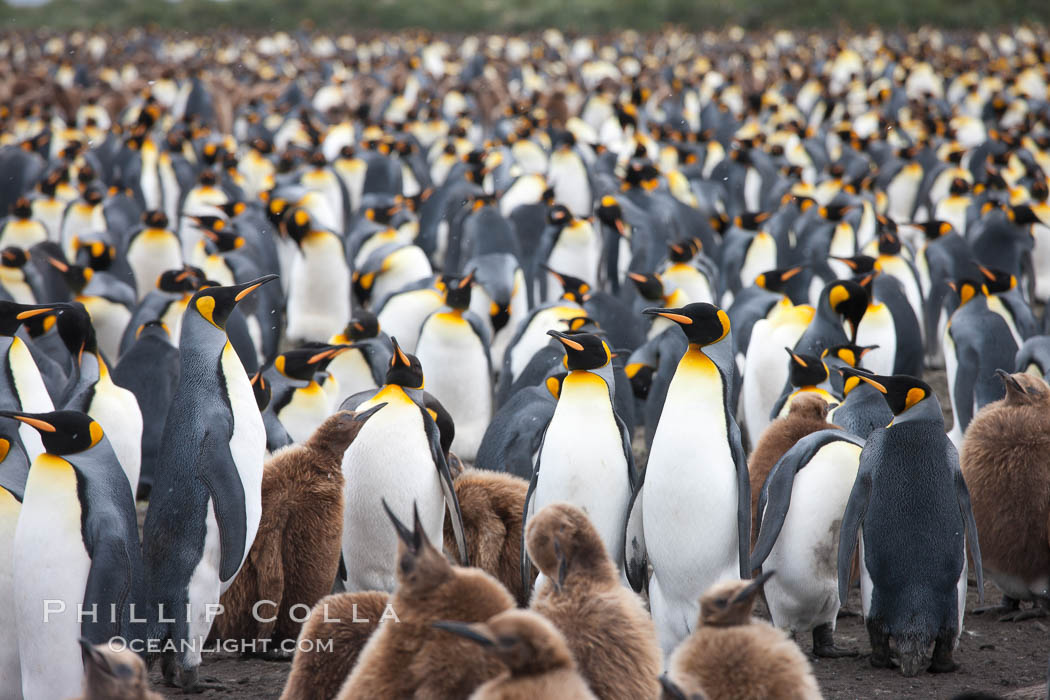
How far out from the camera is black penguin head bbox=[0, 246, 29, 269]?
7.54 meters

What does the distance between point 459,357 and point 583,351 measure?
8.25 ft

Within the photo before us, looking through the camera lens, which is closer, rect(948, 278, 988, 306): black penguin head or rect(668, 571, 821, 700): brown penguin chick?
rect(668, 571, 821, 700): brown penguin chick

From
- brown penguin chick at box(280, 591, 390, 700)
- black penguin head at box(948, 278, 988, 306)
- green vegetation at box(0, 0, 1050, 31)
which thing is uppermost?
green vegetation at box(0, 0, 1050, 31)

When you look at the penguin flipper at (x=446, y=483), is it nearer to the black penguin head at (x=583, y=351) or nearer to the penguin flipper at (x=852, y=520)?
the black penguin head at (x=583, y=351)

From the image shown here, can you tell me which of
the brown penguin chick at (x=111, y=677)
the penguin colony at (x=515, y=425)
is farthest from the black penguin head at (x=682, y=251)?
the brown penguin chick at (x=111, y=677)

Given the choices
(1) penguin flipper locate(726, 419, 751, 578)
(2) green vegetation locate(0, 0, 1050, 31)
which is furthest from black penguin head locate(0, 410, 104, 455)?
(2) green vegetation locate(0, 0, 1050, 31)

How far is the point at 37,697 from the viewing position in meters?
3.30

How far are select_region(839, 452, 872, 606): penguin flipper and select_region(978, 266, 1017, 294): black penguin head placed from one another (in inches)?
141

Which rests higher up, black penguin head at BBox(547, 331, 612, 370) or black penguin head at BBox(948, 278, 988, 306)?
black penguin head at BBox(948, 278, 988, 306)

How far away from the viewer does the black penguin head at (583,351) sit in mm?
3955

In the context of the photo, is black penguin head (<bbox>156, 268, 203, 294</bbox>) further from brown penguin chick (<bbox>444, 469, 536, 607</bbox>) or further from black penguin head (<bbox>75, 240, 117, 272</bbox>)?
brown penguin chick (<bbox>444, 469, 536, 607</bbox>)

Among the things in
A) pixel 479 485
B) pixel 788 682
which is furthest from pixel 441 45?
pixel 788 682

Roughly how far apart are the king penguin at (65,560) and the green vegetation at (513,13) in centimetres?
3305

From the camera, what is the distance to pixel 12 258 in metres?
7.54
